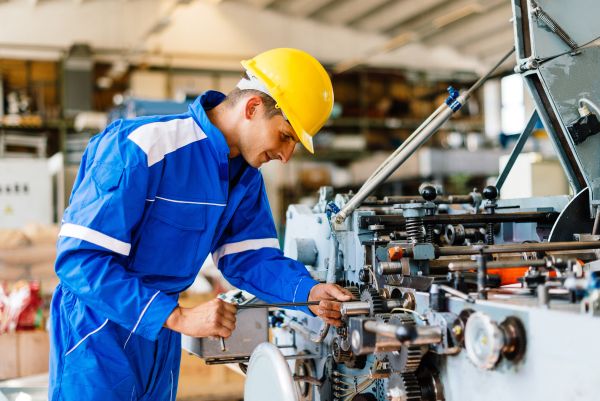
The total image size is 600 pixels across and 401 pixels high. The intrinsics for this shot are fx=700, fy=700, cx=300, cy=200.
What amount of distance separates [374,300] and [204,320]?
365 mm

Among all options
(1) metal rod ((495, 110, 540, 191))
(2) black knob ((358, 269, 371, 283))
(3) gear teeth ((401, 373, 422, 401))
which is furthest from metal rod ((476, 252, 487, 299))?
(1) metal rod ((495, 110, 540, 191))

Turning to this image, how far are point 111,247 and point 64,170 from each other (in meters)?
3.98

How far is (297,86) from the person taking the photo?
169cm

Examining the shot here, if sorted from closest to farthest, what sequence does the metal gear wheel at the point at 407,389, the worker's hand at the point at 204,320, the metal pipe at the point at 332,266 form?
the metal gear wheel at the point at 407,389
the worker's hand at the point at 204,320
the metal pipe at the point at 332,266

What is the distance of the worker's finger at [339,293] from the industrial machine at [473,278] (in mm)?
31

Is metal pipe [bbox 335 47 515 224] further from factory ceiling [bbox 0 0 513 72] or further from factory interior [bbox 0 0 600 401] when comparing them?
factory ceiling [bbox 0 0 513 72]

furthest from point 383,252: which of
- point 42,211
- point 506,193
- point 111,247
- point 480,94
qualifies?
point 480,94

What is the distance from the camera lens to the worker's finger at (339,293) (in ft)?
5.49

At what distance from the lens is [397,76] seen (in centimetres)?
1060

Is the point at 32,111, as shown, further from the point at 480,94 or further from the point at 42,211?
the point at 480,94

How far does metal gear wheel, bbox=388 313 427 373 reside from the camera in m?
1.30

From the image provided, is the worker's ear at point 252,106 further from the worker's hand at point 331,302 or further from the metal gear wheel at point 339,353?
the metal gear wheel at point 339,353

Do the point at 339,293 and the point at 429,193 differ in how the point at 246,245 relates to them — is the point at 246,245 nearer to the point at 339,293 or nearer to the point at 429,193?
the point at 339,293

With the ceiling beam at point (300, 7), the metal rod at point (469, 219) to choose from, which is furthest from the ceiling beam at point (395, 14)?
the metal rod at point (469, 219)
